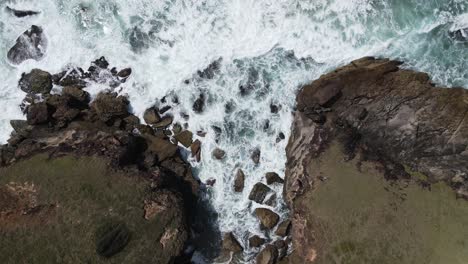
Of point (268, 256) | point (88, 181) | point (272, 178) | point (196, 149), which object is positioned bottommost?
point (268, 256)

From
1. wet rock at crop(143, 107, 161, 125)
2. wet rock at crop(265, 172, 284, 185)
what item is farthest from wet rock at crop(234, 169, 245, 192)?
wet rock at crop(143, 107, 161, 125)

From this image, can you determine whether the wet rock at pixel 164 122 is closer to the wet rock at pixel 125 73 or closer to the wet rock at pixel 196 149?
the wet rock at pixel 196 149

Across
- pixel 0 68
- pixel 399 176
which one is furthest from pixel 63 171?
pixel 399 176

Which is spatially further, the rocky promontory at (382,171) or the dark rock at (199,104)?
the dark rock at (199,104)

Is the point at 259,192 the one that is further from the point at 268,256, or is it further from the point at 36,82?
the point at 36,82

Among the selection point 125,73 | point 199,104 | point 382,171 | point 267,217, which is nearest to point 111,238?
point 267,217

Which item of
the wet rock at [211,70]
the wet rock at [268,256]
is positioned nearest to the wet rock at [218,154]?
the wet rock at [211,70]

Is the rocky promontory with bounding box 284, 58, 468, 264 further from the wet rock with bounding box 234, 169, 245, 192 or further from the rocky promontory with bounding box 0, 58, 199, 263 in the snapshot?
the rocky promontory with bounding box 0, 58, 199, 263
